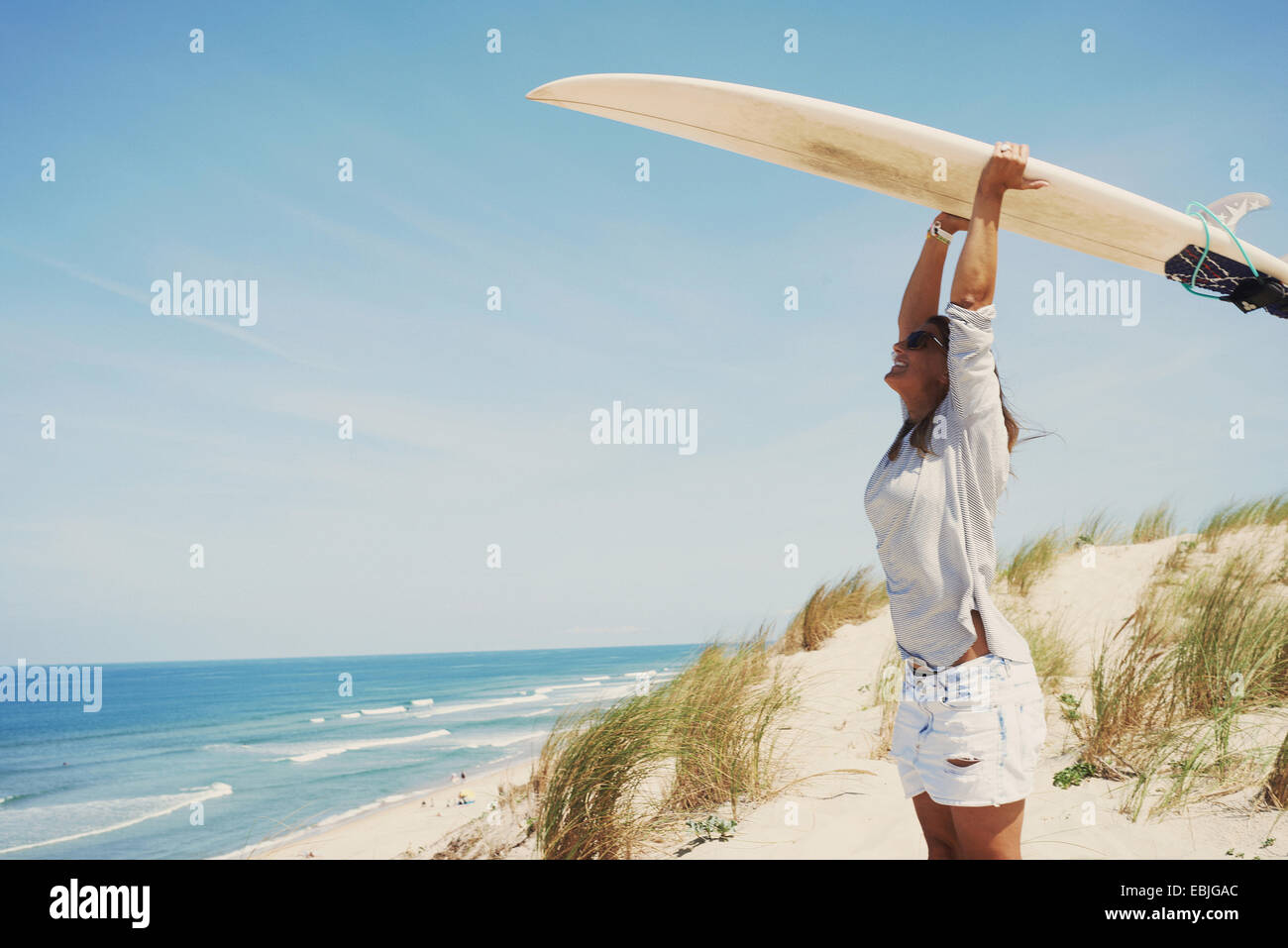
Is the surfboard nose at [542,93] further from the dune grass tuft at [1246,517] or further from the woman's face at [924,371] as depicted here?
the dune grass tuft at [1246,517]

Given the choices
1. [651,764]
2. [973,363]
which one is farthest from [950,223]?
[651,764]

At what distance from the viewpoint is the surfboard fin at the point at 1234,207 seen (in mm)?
2676

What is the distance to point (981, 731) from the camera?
1651mm

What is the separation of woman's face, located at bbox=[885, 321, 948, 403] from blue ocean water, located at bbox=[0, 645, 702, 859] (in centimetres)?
233

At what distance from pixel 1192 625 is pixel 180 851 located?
44.4 feet

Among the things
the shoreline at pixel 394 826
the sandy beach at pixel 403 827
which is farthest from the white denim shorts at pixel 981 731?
the sandy beach at pixel 403 827

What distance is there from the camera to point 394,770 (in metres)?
15.8

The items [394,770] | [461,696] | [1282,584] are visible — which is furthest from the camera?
[461,696]

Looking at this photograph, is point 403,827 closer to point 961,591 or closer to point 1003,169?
point 961,591

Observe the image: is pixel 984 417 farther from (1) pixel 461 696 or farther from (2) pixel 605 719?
(1) pixel 461 696

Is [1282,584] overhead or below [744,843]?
overhead

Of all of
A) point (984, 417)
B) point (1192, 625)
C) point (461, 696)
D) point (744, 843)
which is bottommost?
point (461, 696)

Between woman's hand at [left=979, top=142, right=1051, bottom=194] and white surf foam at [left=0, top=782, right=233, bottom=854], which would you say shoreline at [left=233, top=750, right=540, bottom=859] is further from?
white surf foam at [left=0, top=782, right=233, bottom=854]
